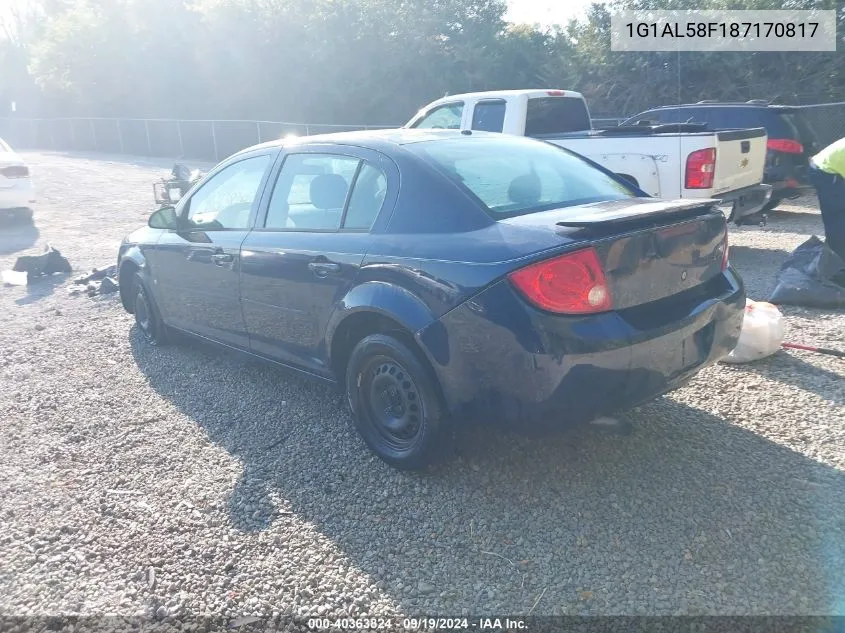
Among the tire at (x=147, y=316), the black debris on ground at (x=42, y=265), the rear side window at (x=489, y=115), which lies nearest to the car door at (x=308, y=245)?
the tire at (x=147, y=316)

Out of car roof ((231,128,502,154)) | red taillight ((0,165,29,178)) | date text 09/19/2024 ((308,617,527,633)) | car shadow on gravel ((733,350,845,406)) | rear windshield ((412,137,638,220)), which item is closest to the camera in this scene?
date text 09/19/2024 ((308,617,527,633))

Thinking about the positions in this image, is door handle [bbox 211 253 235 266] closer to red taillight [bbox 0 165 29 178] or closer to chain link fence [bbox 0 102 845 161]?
red taillight [bbox 0 165 29 178]

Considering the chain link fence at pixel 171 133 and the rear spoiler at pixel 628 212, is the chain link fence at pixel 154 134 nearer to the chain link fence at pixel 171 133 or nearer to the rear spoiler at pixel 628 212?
the chain link fence at pixel 171 133

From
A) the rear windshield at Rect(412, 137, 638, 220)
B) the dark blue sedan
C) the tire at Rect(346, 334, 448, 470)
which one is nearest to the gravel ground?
the tire at Rect(346, 334, 448, 470)

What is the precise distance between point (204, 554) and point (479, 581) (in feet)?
3.92

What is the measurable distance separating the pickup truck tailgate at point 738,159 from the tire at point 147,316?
5.40 m

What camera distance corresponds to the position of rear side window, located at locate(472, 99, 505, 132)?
360 inches

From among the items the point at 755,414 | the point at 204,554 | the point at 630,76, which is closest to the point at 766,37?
the point at 630,76

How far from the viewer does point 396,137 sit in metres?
4.14

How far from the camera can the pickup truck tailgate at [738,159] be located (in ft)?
23.9

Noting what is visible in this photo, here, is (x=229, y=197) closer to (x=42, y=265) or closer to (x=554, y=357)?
(x=554, y=357)

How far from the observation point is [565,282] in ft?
9.95

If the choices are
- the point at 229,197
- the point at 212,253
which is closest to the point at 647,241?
the point at 212,253

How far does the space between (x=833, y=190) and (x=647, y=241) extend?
12.3 ft
